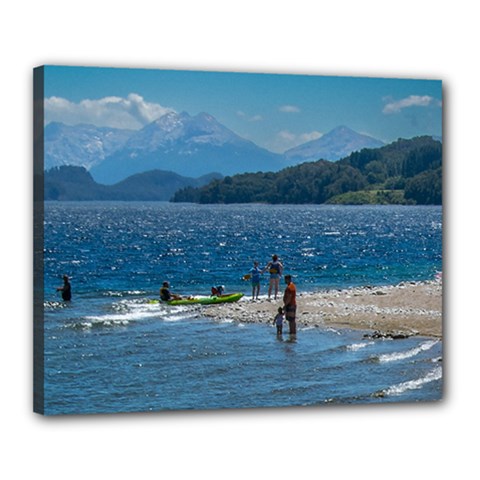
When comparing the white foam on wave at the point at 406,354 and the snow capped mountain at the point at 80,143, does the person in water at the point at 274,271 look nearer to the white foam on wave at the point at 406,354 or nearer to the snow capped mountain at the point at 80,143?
the white foam on wave at the point at 406,354

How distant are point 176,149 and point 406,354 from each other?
407cm

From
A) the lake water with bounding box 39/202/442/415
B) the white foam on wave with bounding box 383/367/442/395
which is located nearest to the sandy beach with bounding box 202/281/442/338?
the lake water with bounding box 39/202/442/415

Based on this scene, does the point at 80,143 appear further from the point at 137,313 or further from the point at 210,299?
the point at 210,299

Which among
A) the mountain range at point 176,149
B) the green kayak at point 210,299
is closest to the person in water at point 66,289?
the mountain range at point 176,149

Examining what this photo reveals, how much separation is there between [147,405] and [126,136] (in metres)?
3.19

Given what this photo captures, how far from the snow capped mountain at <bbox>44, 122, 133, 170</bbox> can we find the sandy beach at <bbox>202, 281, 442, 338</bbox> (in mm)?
2581

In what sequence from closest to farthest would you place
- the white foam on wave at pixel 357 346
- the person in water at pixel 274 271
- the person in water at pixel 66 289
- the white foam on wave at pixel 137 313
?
the person in water at pixel 66 289
the white foam on wave at pixel 137 313
the person in water at pixel 274 271
the white foam on wave at pixel 357 346

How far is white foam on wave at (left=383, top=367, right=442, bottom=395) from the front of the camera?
47.1 ft

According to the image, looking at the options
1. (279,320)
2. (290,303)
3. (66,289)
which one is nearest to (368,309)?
(290,303)

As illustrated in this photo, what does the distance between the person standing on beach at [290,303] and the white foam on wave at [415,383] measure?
4.85ft

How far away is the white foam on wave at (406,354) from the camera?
591 inches
